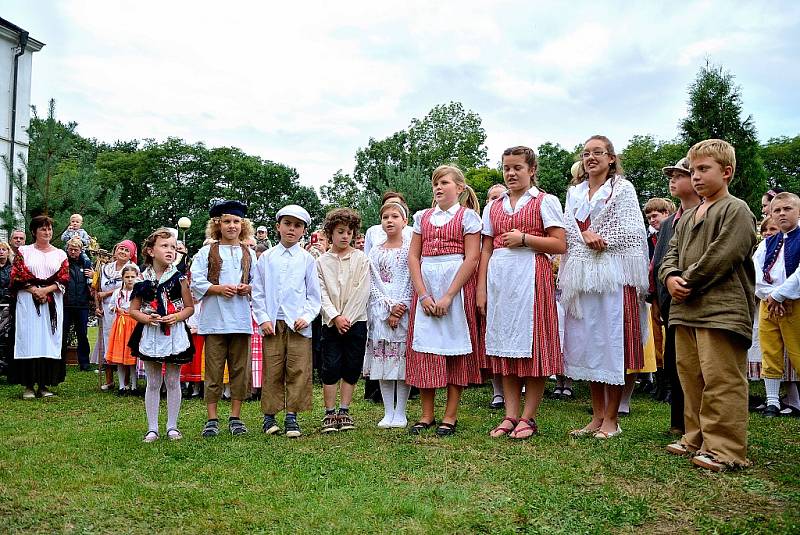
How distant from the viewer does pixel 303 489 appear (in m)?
3.78

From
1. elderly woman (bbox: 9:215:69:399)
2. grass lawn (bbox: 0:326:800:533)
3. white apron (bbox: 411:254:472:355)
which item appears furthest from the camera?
elderly woman (bbox: 9:215:69:399)

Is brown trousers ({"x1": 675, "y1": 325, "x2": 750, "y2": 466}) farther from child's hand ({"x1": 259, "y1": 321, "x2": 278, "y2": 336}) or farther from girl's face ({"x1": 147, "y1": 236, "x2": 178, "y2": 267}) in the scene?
girl's face ({"x1": 147, "y1": 236, "x2": 178, "y2": 267})

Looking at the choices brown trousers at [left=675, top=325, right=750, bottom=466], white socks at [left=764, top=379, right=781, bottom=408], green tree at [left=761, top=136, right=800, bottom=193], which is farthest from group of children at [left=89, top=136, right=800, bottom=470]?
green tree at [left=761, top=136, right=800, bottom=193]

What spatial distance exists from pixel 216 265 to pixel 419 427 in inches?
81.9

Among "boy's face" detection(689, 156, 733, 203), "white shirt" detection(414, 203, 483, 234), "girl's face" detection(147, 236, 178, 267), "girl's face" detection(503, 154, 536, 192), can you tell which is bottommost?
"girl's face" detection(147, 236, 178, 267)

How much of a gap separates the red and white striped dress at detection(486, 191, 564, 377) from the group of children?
1 centimetres

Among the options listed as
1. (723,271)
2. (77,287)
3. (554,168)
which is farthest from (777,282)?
(554,168)

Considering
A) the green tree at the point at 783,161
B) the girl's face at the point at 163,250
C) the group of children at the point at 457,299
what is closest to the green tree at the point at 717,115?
the group of children at the point at 457,299

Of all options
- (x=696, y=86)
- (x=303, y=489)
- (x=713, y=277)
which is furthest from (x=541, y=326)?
(x=696, y=86)

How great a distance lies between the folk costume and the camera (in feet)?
16.3

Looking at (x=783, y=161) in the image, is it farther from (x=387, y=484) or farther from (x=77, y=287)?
(x=387, y=484)

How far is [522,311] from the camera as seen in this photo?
513 centimetres

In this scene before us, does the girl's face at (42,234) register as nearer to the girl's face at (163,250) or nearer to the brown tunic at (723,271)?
the girl's face at (163,250)

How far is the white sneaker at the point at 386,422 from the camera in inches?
226
